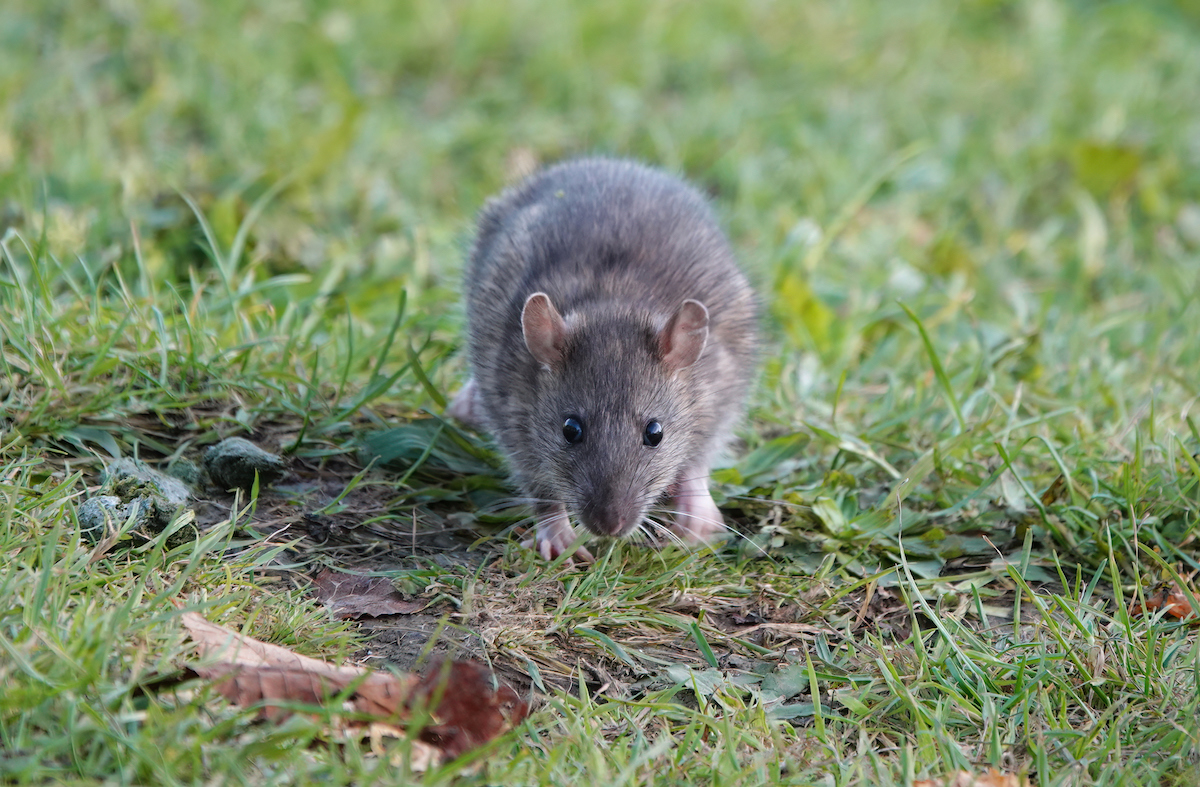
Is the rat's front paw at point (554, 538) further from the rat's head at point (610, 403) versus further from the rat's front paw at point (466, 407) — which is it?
the rat's front paw at point (466, 407)

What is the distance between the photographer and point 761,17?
8609 millimetres

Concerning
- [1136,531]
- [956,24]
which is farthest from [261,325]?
[956,24]

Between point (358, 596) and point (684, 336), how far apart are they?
145 cm

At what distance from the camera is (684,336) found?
4.01 m

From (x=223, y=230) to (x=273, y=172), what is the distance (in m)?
0.66

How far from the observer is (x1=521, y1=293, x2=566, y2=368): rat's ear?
3.91m

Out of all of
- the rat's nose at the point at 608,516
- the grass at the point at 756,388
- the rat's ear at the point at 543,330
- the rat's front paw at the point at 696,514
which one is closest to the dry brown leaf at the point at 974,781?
the grass at the point at 756,388

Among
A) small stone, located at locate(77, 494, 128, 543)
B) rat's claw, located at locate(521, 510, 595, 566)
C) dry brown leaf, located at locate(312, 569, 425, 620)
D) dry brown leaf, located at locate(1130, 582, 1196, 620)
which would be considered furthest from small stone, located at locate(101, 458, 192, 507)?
dry brown leaf, located at locate(1130, 582, 1196, 620)

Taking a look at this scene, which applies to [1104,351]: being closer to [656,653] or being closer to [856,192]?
[856,192]

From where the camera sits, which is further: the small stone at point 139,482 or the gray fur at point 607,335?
the gray fur at point 607,335

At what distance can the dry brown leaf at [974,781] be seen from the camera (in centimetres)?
278

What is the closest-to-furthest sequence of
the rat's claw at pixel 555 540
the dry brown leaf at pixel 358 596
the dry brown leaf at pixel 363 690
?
the dry brown leaf at pixel 363 690 < the dry brown leaf at pixel 358 596 < the rat's claw at pixel 555 540

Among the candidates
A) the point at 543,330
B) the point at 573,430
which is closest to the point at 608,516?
the point at 573,430

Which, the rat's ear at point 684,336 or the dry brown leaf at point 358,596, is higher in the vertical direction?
the rat's ear at point 684,336
